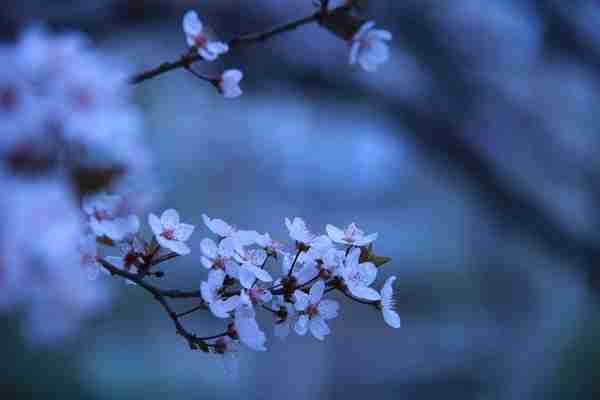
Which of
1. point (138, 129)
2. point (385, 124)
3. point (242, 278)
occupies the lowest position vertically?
point (385, 124)

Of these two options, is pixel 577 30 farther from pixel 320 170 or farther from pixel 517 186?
pixel 320 170

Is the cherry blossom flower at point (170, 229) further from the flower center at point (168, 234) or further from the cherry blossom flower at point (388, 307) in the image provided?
the cherry blossom flower at point (388, 307)

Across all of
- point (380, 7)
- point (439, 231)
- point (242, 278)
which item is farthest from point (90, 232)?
point (439, 231)

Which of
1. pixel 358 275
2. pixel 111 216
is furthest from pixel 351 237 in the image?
pixel 111 216

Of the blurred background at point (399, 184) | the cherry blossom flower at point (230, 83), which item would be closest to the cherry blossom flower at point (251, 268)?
the cherry blossom flower at point (230, 83)

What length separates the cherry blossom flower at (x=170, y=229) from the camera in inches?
18.5

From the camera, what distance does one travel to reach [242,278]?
44 centimetres

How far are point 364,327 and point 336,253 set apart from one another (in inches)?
117

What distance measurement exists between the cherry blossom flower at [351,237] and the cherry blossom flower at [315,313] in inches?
1.5

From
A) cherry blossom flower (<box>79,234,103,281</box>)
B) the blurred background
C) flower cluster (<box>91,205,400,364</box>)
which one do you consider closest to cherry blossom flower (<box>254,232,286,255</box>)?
flower cluster (<box>91,205,400,364</box>)

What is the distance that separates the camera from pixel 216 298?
0.44 metres

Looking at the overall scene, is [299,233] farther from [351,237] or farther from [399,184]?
[399,184]

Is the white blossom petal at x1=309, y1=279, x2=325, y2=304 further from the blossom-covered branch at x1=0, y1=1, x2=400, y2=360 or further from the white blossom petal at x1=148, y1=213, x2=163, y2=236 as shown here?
the white blossom petal at x1=148, y1=213, x2=163, y2=236

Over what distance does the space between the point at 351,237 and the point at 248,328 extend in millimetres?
96
